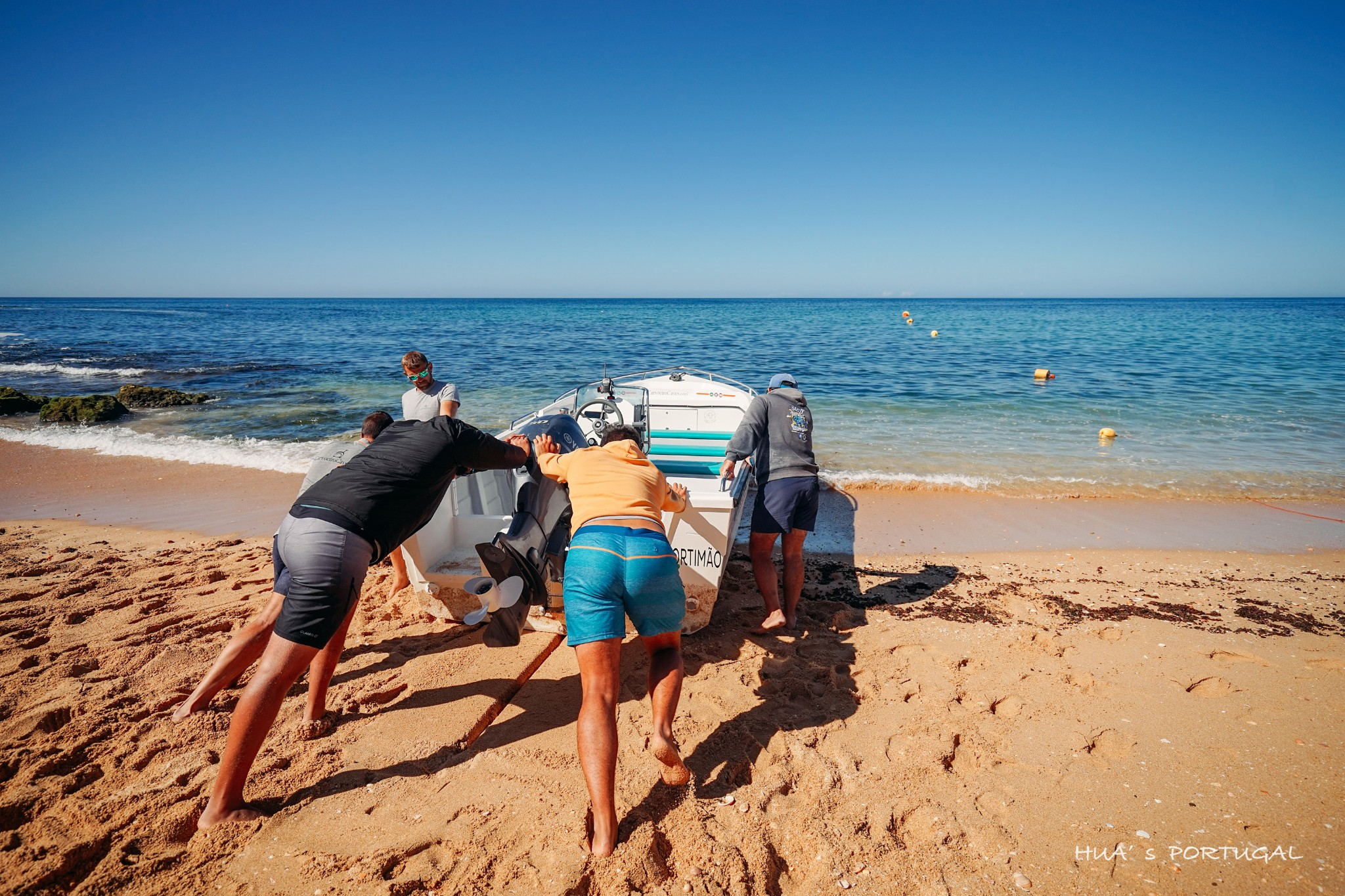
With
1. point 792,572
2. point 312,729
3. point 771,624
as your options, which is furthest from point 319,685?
point 792,572

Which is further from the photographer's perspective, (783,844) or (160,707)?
(160,707)

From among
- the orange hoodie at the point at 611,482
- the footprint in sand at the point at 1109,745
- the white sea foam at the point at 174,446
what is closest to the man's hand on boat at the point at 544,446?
the orange hoodie at the point at 611,482

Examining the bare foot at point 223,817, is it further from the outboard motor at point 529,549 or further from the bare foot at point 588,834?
the bare foot at point 588,834

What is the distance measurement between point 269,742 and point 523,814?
4.54 feet

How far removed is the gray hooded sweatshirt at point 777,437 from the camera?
4.55m

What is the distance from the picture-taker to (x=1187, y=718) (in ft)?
11.2

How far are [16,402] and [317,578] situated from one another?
16.2 m

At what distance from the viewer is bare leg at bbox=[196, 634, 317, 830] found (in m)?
2.50

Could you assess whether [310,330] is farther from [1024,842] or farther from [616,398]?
[1024,842]

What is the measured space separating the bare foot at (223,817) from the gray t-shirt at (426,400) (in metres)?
3.05

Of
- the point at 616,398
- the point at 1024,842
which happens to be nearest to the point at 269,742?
the point at 1024,842

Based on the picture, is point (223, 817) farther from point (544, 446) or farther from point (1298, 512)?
point (1298, 512)

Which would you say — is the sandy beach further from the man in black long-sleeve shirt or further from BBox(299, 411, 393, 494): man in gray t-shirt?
BBox(299, 411, 393, 494): man in gray t-shirt

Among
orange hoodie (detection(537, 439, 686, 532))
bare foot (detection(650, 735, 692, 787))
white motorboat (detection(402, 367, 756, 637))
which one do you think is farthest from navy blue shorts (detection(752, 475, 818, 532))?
bare foot (detection(650, 735, 692, 787))
